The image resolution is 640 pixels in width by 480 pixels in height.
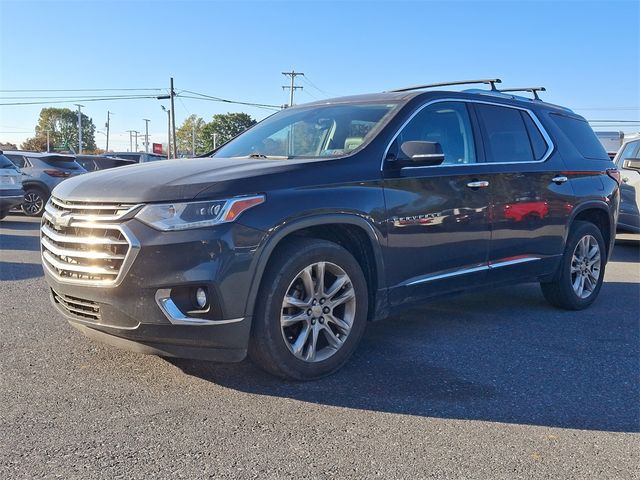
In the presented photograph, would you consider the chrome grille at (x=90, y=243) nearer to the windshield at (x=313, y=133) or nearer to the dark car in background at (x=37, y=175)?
the windshield at (x=313, y=133)

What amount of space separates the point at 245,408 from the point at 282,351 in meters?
0.39

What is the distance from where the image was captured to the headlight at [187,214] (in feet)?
10.4

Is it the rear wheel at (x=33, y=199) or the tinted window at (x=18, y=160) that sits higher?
the tinted window at (x=18, y=160)

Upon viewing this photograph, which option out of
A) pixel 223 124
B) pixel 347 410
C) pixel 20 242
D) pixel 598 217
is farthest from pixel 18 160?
pixel 223 124

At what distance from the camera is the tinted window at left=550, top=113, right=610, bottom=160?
18.8ft


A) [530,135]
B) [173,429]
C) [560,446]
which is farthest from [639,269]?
[173,429]

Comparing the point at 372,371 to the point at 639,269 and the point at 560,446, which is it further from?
the point at 639,269

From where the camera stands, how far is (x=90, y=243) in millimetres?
3309

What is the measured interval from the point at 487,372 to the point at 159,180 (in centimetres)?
246

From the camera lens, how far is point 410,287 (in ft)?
13.6

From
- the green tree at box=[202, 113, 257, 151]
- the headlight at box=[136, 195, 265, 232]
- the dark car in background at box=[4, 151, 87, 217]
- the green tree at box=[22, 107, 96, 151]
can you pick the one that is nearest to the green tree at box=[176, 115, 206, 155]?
the green tree at box=[202, 113, 257, 151]

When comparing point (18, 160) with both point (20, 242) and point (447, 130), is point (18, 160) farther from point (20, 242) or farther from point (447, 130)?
point (447, 130)

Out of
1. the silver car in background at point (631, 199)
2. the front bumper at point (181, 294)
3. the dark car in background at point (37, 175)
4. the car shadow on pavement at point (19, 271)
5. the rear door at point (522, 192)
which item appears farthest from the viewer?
the dark car in background at point (37, 175)

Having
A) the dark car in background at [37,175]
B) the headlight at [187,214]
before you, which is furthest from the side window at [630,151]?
the dark car in background at [37,175]
